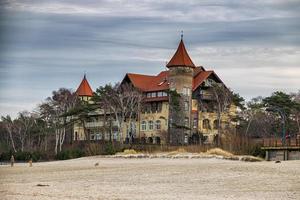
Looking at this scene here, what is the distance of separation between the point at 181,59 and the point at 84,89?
83.2 feet

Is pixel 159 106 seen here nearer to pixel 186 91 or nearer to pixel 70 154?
pixel 186 91

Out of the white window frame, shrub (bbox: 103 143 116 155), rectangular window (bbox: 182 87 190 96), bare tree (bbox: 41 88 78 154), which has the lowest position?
shrub (bbox: 103 143 116 155)

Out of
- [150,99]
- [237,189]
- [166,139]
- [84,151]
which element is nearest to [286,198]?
[237,189]

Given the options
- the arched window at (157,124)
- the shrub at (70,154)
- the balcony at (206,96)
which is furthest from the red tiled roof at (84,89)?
the shrub at (70,154)

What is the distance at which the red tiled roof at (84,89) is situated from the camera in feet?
309

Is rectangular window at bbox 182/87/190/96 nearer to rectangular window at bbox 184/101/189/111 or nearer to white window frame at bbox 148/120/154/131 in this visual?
rectangular window at bbox 184/101/189/111

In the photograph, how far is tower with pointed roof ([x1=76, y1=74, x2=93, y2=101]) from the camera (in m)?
93.9

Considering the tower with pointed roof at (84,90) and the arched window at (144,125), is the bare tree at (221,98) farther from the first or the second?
the tower with pointed roof at (84,90)

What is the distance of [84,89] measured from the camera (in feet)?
311

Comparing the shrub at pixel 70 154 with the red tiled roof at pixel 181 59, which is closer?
the shrub at pixel 70 154

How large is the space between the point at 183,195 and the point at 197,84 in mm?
56402

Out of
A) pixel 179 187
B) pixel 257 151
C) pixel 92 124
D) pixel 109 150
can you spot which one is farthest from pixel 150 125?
pixel 179 187

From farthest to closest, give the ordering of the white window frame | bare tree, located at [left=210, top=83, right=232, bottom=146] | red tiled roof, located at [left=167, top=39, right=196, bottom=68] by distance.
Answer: the white window frame → red tiled roof, located at [left=167, top=39, right=196, bottom=68] → bare tree, located at [left=210, top=83, right=232, bottom=146]

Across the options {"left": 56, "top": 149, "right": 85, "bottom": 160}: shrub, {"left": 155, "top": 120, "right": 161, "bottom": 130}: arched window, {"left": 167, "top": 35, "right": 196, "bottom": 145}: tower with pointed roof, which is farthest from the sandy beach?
{"left": 155, "top": 120, "right": 161, "bottom": 130}: arched window
